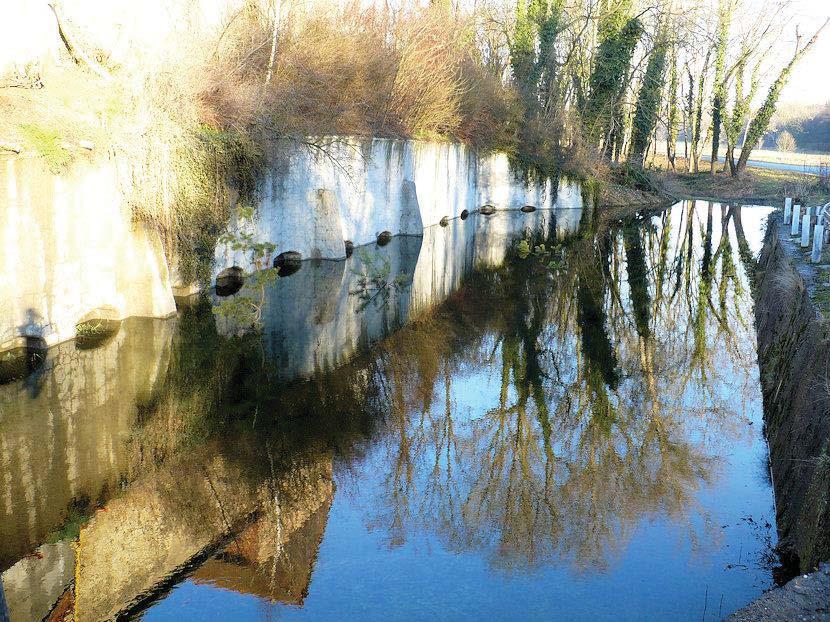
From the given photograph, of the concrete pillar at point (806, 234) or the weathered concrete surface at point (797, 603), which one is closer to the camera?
the weathered concrete surface at point (797, 603)

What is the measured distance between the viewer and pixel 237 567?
752 centimetres

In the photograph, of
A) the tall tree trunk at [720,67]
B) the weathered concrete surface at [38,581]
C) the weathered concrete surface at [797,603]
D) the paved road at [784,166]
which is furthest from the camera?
the paved road at [784,166]

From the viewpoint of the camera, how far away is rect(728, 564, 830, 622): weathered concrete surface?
5957 millimetres

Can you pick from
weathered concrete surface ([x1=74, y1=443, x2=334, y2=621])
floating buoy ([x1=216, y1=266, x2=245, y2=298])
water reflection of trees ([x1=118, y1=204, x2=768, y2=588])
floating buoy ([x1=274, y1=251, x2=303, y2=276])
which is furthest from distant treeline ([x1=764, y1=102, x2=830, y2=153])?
weathered concrete surface ([x1=74, y1=443, x2=334, y2=621])

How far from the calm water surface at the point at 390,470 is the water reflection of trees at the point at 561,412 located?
0.04 meters

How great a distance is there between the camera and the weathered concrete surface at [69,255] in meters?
12.2

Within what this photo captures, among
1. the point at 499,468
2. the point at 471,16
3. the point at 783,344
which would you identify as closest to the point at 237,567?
the point at 499,468

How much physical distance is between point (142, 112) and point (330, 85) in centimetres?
996

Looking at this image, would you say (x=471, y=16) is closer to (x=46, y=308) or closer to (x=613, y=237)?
(x=613, y=237)

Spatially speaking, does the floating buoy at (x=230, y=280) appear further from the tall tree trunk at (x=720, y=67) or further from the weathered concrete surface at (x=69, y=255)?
the tall tree trunk at (x=720, y=67)

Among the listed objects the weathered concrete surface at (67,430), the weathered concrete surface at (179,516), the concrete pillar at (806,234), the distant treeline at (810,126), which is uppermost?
the distant treeline at (810,126)

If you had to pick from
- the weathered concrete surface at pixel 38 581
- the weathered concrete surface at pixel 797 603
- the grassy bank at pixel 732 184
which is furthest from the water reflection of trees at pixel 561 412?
the grassy bank at pixel 732 184

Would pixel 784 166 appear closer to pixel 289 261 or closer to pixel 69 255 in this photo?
pixel 289 261

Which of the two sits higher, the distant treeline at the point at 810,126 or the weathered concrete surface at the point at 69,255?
the distant treeline at the point at 810,126
